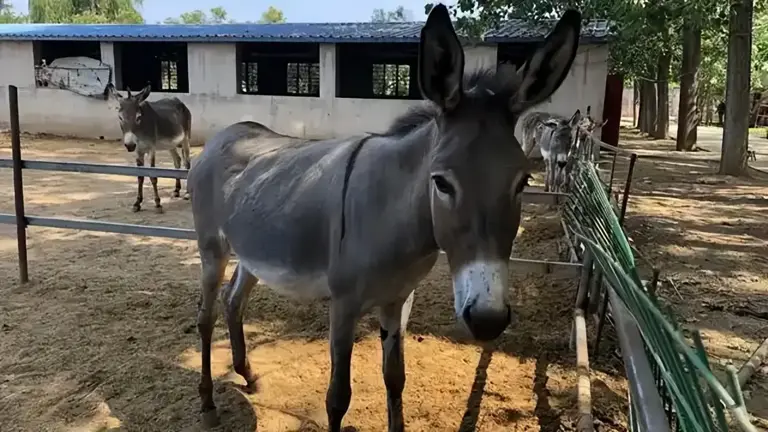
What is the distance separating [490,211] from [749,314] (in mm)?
4091

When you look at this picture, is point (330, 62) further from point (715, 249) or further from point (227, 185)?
point (227, 185)

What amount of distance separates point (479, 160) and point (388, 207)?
1.94 ft

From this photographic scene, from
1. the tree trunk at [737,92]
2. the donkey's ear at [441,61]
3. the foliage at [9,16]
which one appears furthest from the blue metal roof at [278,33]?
the foliage at [9,16]

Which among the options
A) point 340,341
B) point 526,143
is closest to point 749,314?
point 340,341

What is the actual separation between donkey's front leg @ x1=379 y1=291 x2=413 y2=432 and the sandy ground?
0.23 meters

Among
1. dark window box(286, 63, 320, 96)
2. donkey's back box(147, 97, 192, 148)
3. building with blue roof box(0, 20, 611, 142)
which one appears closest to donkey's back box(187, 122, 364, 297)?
donkey's back box(147, 97, 192, 148)

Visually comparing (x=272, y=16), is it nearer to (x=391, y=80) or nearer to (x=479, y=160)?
(x=391, y=80)

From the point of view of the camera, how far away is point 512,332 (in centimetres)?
446

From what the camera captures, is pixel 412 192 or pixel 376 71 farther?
pixel 376 71

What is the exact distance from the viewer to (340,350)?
8.66 ft

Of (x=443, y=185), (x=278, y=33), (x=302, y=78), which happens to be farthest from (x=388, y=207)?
(x=302, y=78)

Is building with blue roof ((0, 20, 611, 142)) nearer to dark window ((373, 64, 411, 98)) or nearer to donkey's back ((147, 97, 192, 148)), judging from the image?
dark window ((373, 64, 411, 98))

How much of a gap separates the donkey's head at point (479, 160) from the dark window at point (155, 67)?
2070cm

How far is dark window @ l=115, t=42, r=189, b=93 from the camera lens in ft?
69.7
